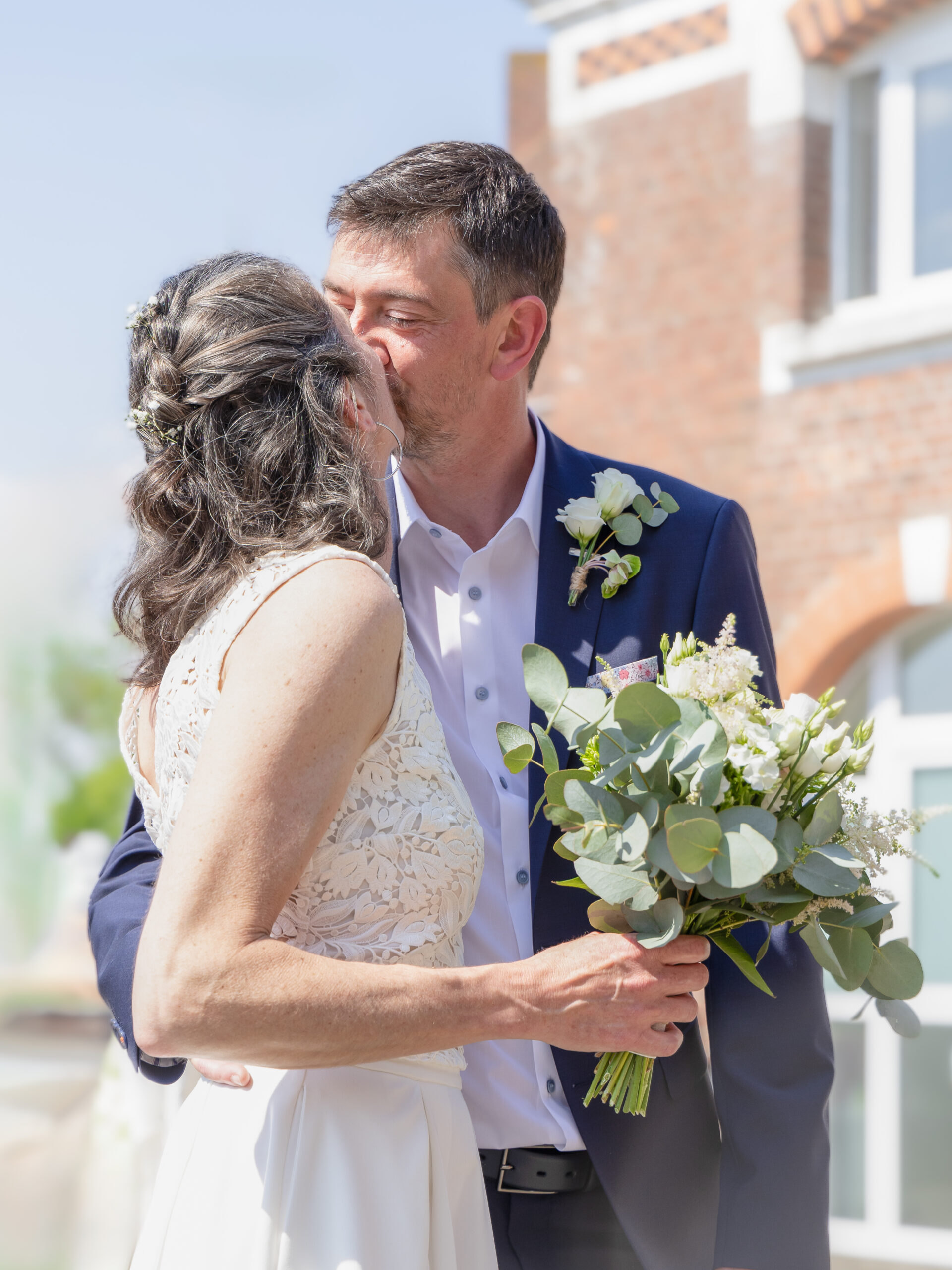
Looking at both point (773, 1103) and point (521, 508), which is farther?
point (521, 508)

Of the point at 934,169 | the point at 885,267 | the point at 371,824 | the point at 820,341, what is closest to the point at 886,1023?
the point at 820,341

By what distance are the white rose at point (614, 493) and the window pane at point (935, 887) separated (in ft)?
13.1

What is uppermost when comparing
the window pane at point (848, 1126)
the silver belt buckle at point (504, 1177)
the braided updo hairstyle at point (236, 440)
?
the braided updo hairstyle at point (236, 440)

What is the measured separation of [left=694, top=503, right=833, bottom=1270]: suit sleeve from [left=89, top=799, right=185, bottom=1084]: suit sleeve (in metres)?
0.78

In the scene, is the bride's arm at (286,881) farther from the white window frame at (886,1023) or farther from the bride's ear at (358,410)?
the white window frame at (886,1023)

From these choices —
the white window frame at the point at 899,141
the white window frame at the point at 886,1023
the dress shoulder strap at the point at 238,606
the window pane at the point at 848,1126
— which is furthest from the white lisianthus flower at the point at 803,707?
the white window frame at the point at 899,141

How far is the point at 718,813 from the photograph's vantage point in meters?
1.55

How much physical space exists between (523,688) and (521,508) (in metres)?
0.32

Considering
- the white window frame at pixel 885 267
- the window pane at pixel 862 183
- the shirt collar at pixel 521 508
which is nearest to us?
the shirt collar at pixel 521 508

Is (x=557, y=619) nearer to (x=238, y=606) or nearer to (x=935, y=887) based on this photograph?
(x=238, y=606)

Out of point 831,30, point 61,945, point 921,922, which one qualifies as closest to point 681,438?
point 831,30

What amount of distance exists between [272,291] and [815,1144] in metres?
1.38

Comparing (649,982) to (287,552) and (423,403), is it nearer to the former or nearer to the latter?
(287,552)

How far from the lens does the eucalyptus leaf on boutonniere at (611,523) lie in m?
2.12
